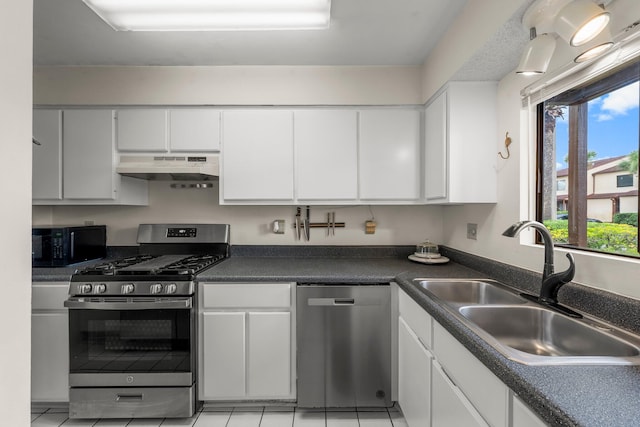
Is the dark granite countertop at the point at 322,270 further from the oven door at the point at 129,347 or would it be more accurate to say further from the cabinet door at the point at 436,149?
the cabinet door at the point at 436,149

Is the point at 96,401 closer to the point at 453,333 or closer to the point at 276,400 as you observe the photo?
the point at 276,400

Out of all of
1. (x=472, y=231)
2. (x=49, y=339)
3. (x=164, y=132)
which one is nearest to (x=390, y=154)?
(x=472, y=231)

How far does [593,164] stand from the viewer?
142 cm

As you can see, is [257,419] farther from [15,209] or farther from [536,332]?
[15,209]

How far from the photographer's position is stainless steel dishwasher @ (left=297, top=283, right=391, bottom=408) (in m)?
1.98

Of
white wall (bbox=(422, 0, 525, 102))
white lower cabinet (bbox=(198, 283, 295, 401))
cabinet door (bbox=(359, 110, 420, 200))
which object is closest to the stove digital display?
white lower cabinet (bbox=(198, 283, 295, 401))

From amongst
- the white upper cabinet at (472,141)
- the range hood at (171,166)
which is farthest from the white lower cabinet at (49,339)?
the white upper cabinet at (472,141)

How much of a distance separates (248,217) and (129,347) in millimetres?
1221

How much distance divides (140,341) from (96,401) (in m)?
0.46

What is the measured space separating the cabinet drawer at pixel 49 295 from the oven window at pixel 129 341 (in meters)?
0.15

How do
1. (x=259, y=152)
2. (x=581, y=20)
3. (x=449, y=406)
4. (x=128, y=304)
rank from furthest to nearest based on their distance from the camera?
(x=259, y=152)
(x=128, y=304)
(x=449, y=406)
(x=581, y=20)

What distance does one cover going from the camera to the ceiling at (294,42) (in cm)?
174

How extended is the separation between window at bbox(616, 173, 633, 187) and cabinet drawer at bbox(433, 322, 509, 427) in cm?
92

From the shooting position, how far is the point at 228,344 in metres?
1.99
